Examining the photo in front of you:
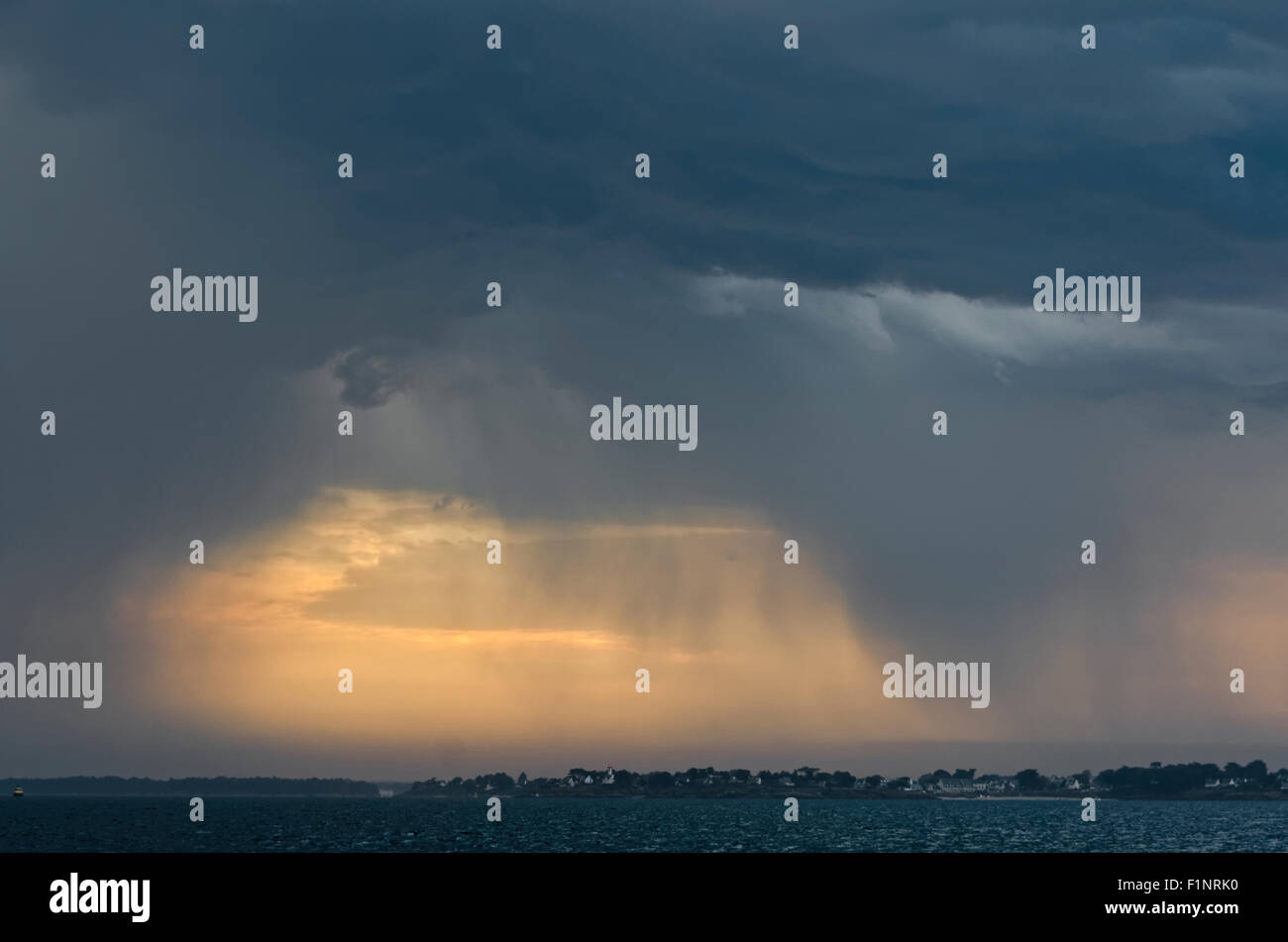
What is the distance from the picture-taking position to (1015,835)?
194 m
